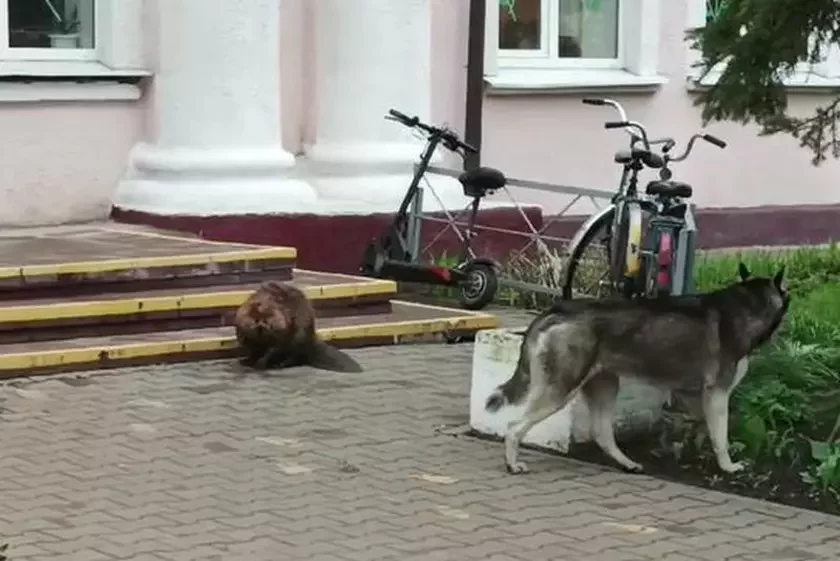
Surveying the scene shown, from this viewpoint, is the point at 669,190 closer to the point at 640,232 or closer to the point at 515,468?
the point at 640,232

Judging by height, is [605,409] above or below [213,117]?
below

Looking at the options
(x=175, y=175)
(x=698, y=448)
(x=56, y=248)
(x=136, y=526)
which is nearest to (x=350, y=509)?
(x=136, y=526)

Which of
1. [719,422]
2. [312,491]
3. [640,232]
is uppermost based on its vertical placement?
[640,232]

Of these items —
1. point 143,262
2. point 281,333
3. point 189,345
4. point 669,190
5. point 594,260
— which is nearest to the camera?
point 281,333

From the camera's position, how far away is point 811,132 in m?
7.72

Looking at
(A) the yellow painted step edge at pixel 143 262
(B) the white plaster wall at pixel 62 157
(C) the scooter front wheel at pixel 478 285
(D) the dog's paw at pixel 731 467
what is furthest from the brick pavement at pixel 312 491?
(B) the white plaster wall at pixel 62 157

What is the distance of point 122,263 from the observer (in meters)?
9.66

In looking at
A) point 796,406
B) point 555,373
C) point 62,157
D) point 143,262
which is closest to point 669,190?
point 796,406

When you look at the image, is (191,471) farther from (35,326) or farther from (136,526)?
(35,326)

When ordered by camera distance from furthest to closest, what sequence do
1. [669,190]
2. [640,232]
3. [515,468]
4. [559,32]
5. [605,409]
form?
[559,32] → [640,232] → [669,190] → [605,409] → [515,468]

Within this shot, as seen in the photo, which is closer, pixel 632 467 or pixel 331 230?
pixel 632 467

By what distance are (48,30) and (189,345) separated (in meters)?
3.46

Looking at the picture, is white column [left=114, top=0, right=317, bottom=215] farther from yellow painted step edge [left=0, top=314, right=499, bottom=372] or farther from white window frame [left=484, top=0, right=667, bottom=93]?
white window frame [left=484, top=0, right=667, bottom=93]

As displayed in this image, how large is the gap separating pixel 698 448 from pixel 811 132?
59.7 inches
